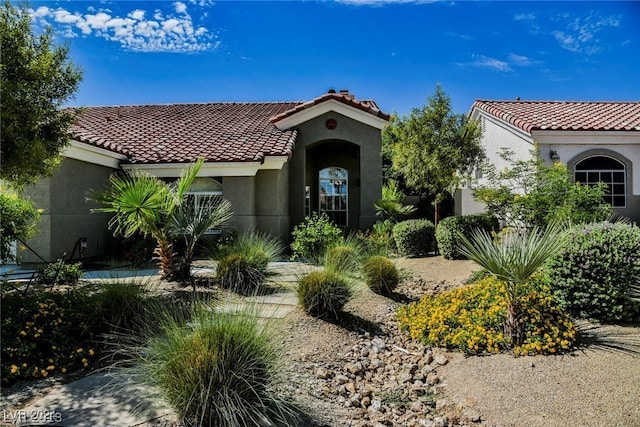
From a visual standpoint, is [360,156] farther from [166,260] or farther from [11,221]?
[11,221]

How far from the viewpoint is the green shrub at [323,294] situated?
7.55 m

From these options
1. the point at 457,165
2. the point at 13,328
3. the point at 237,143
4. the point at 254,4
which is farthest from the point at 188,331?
the point at 457,165

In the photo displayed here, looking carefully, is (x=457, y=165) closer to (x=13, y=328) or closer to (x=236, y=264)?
(x=236, y=264)

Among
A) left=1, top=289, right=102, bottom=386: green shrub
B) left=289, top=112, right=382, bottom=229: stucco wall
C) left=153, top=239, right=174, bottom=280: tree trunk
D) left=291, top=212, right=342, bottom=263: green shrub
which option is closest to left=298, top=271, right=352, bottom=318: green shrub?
left=1, top=289, right=102, bottom=386: green shrub

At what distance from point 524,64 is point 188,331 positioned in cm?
1481

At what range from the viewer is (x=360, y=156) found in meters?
17.2

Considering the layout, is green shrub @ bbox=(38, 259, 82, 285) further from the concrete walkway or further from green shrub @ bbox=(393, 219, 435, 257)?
green shrub @ bbox=(393, 219, 435, 257)

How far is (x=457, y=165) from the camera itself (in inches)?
643

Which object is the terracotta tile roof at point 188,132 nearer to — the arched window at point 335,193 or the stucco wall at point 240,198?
the stucco wall at point 240,198

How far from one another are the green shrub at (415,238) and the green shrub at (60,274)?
9.85 m

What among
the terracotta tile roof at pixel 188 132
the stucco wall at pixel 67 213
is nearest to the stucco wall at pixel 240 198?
the terracotta tile roof at pixel 188 132

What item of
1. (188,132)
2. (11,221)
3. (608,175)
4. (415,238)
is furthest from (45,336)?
(608,175)

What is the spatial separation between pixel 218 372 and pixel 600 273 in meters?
6.05

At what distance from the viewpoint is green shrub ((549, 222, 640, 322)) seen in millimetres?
6570
